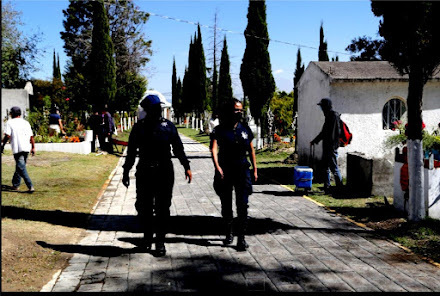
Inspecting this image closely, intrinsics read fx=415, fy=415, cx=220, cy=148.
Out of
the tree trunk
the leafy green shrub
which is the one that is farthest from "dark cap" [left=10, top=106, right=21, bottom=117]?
the leafy green shrub

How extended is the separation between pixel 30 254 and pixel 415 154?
585 centimetres

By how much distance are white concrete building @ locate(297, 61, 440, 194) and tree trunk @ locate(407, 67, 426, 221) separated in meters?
5.12

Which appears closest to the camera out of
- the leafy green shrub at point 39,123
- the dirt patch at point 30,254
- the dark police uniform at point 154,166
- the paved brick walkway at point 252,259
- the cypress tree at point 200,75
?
the paved brick walkway at point 252,259

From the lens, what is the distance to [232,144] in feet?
18.2

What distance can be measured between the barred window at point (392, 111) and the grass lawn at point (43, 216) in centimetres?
874

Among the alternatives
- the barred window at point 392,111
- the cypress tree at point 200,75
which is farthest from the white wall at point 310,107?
the cypress tree at point 200,75

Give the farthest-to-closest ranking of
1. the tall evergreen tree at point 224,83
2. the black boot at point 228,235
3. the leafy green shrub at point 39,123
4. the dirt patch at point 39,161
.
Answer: the tall evergreen tree at point 224,83 → the leafy green shrub at point 39,123 → the dirt patch at point 39,161 → the black boot at point 228,235

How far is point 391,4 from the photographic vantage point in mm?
6773

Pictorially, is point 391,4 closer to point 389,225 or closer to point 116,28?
point 389,225

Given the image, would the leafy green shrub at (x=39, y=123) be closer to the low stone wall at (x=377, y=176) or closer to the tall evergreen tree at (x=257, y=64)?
the tall evergreen tree at (x=257, y=64)

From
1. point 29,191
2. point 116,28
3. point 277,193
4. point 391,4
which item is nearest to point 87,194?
point 29,191

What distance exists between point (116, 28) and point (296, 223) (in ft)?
116

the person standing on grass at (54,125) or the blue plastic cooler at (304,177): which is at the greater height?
the person standing on grass at (54,125)

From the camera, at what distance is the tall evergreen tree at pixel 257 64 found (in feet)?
79.8
